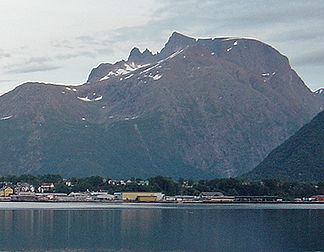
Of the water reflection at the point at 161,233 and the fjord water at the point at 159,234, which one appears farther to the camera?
the water reflection at the point at 161,233

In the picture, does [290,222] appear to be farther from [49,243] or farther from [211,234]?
[49,243]

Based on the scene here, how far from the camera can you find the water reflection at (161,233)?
74.2m

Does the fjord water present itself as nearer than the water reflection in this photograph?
Yes

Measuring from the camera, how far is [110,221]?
347 feet

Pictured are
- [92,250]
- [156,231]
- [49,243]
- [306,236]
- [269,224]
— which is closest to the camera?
[92,250]

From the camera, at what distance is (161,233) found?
87.5 metres

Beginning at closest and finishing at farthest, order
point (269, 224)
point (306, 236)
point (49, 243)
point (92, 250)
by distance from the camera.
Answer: point (92, 250), point (49, 243), point (306, 236), point (269, 224)

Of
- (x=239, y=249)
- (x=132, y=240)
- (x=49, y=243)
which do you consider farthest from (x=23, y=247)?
(x=239, y=249)

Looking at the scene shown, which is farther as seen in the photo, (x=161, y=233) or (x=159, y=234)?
(x=161, y=233)

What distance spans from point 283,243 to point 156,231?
1768 cm

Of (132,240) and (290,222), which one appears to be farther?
(290,222)

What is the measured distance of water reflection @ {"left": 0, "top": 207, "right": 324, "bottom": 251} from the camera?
244 ft

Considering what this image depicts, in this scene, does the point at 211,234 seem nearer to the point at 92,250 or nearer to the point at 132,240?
the point at 132,240

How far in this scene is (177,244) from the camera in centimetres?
7600
